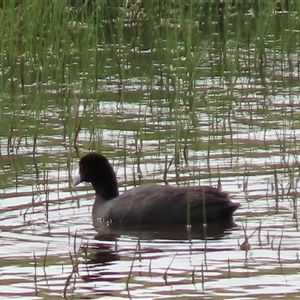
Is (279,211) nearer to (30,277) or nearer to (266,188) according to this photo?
(266,188)

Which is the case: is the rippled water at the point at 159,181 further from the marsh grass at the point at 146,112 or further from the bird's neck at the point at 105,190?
the bird's neck at the point at 105,190

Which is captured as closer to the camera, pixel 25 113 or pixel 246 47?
pixel 25 113

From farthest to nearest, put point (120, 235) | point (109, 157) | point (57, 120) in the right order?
point (57, 120), point (109, 157), point (120, 235)

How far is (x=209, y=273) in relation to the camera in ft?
25.1

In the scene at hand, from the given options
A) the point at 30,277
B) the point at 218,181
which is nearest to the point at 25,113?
the point at 218,181

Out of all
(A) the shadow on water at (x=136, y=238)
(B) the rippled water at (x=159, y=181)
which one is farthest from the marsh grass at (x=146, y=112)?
(A) the shadow on water at (x=136, y=238)

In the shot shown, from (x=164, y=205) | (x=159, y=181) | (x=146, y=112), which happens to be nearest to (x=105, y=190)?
(x=159, y=181)

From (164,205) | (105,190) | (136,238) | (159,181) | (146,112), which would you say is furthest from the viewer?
(146,112)

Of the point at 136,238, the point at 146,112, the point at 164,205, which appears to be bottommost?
the point at 136,238

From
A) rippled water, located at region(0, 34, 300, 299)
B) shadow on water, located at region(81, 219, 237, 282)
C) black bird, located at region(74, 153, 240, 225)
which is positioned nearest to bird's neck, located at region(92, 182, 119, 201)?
black bird, located at region(74, 153, 240, 225)

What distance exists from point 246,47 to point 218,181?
5.55 meters

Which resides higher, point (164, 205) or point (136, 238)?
point (164, 205)

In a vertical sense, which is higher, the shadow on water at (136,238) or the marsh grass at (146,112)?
the marsh grass at (146,112)

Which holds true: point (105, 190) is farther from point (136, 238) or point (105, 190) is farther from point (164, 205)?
point (136, 238)
